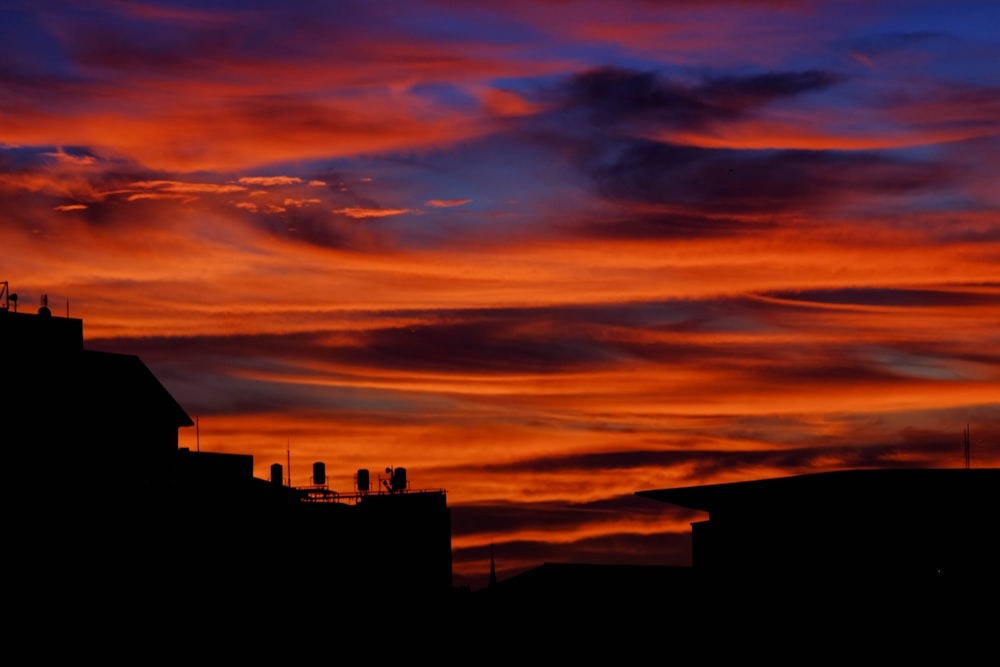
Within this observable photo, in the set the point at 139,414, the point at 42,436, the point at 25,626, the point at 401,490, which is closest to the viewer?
the point at 25,626

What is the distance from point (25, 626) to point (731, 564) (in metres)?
37.2

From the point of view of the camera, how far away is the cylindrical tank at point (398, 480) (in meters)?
144

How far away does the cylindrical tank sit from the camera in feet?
472

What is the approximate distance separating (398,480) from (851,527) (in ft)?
296

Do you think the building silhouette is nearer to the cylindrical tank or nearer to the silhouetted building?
the cylindrical tank

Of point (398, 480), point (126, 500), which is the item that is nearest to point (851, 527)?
point (126, 500)

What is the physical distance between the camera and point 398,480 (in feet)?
474

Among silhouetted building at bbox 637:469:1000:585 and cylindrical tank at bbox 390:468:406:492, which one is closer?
silhouetted building at bbox 637:469:1000:585

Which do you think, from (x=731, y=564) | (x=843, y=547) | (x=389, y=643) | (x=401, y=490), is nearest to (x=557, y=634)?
(x=731, y=564)

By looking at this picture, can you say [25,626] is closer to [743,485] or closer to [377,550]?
[743,485]

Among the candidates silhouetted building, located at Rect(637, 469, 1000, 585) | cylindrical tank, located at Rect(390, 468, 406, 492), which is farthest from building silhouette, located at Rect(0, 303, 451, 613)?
silhouetted building, located at Rect(637, 469, 1000, 585)

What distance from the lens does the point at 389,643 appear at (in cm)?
8781

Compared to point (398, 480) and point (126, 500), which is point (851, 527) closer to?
point (126, 500)

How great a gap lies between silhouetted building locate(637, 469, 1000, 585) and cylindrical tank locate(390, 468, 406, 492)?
8322 centimetres
